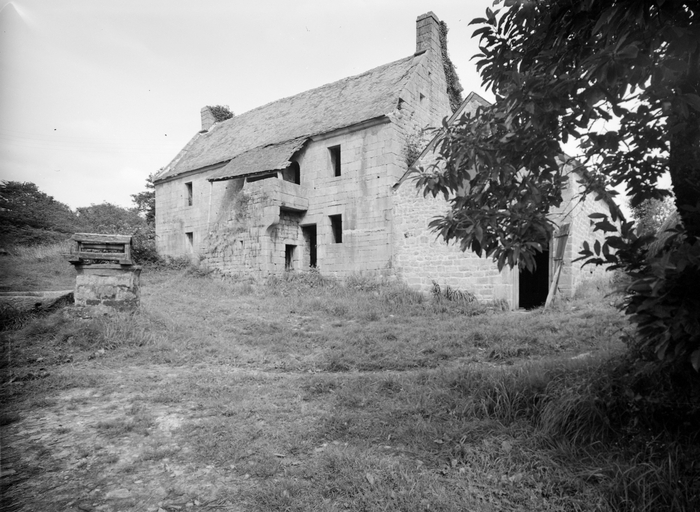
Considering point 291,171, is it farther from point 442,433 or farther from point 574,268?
point 442,433

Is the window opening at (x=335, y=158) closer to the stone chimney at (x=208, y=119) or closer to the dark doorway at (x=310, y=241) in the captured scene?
the dark doorway at (x=310, y=241)

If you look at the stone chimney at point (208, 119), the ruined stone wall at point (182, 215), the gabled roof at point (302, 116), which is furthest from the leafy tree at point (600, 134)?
the stone chimney at point (208, 119)

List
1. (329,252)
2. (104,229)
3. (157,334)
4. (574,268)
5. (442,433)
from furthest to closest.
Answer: (104,229)
(329,252)
(574,268)
(157,334)
(442,433)

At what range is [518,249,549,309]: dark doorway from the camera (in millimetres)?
13062

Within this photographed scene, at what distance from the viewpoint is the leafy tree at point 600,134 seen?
2145 mm

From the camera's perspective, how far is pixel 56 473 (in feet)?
10.0

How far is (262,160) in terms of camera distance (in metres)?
16.3

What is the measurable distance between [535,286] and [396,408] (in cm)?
1097

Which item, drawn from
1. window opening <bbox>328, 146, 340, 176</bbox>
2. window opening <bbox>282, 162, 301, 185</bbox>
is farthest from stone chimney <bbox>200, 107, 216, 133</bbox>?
window opening <bbox>328, 146, 340, 176</bbox>

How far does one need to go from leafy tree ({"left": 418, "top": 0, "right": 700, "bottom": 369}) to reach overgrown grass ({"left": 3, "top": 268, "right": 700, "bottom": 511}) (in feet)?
2.76

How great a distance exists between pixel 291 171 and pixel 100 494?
14.9 meters

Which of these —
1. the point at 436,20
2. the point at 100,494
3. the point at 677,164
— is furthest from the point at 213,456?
the point at 436,20

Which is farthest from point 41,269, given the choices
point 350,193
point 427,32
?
point 427,32

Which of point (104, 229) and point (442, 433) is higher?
point (104, 229)
